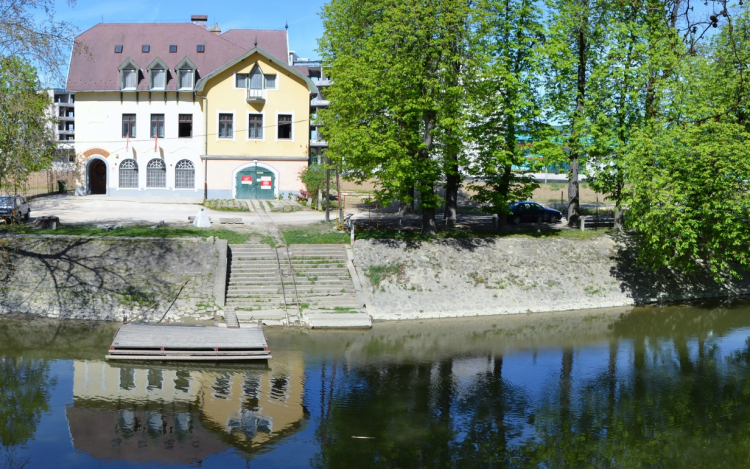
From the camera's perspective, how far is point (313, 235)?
115 feet

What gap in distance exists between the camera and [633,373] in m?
23.7

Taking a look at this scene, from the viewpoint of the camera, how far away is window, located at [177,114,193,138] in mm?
50781

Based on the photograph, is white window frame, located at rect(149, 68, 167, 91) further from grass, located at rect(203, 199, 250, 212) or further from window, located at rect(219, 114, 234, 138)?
grass, located at rect(203, 199, 250, 212)

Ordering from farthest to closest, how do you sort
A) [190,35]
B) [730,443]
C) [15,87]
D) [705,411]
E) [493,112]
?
1. [190,35]
2. [493,112]
3. [15,87]
4. [705,411]
5. [730,443]

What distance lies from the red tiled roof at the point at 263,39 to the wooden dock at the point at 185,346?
3505 cm

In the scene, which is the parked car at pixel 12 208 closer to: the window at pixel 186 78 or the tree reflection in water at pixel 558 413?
the window at pixel 186 78

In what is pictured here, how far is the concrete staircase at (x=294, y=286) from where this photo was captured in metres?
28.1

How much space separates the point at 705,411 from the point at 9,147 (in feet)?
85.9

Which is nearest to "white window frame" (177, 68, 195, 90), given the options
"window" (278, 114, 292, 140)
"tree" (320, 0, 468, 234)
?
"window" (278, 114, 292, 140)

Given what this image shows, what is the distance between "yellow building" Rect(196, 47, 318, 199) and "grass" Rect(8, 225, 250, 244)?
1610cm

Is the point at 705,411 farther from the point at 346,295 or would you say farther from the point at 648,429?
the point at 346,295

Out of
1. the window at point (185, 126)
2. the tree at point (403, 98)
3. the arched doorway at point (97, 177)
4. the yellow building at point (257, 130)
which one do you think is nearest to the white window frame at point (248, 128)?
the yellow building at point (257, 130)

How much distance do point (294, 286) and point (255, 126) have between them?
23.3 meters

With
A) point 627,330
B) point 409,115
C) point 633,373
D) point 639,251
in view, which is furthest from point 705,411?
point 409,115
